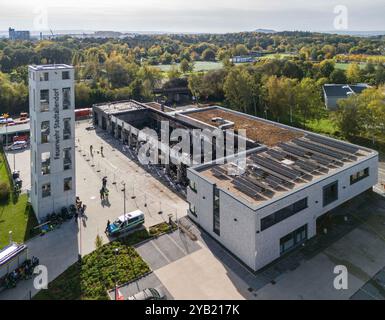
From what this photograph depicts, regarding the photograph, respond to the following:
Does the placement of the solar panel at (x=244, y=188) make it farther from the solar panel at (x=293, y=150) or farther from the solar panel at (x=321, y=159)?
the solar panel at (x=293, y=150)

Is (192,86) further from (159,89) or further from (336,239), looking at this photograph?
(336,239)

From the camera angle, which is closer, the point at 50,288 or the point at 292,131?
the point at 50,288

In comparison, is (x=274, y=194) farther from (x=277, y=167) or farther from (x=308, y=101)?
(x=308, y=101)

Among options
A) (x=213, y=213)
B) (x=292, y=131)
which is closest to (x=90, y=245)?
(x=213, y=213)

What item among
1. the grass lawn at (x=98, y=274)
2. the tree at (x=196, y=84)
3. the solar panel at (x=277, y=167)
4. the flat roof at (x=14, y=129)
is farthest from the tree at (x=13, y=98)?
the solar panel at (x=277, y=167)

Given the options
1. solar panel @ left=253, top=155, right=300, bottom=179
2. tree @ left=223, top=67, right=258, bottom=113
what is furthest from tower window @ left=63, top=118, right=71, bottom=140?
tree @ left=223, top=67, right=258, bottom=113
